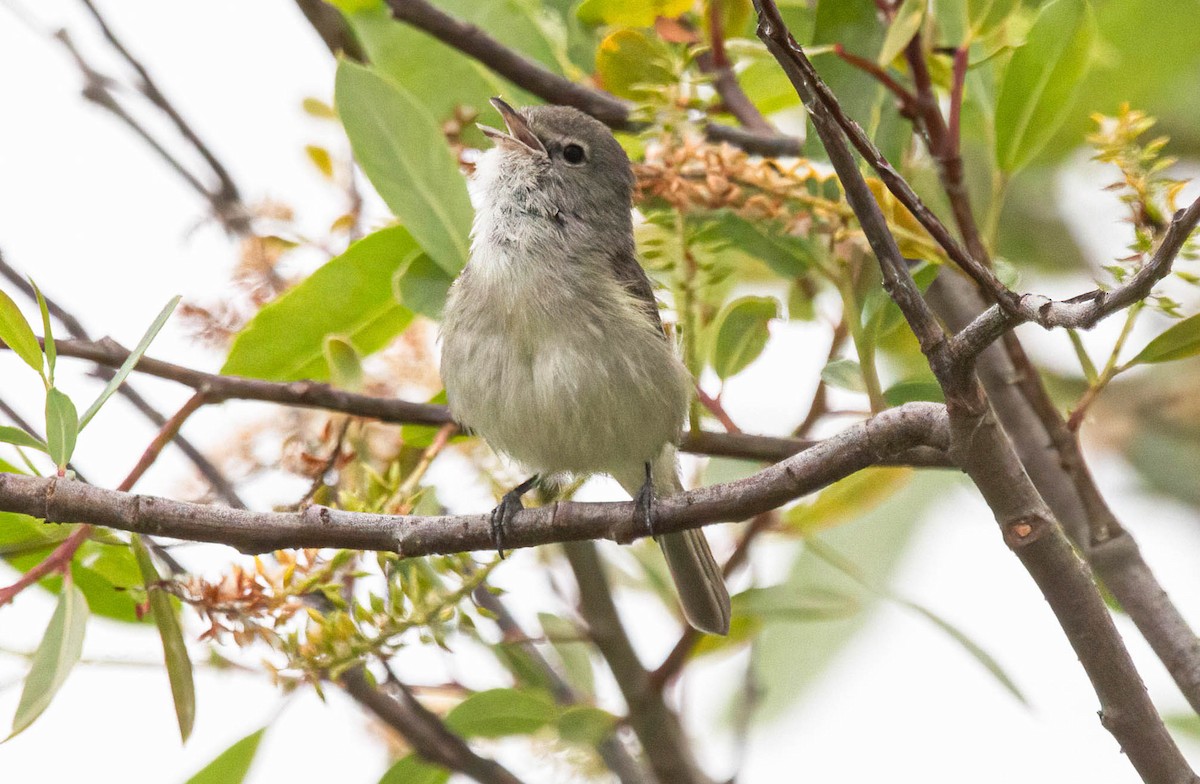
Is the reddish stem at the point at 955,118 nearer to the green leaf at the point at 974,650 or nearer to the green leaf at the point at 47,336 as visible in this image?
the green leaf at the point at 974,650

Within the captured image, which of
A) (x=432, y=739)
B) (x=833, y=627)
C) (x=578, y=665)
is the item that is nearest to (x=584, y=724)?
(x=432, y=739)

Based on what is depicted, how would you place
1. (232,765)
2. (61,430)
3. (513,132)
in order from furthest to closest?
(513,132) < (232,765) < (61,430)

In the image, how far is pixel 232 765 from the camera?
2.94 metres

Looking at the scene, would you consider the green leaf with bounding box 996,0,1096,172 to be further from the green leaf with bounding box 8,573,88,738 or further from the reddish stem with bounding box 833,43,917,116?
the green leaf with bounding box 8,573,88,738

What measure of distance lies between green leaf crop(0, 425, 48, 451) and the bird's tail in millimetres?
1408

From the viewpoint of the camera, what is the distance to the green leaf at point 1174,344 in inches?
87.4

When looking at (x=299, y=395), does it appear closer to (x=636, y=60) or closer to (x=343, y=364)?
(x=343, y=364)

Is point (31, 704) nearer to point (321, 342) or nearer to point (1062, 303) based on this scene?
point (321, 342)

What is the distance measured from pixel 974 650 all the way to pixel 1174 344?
0.85 meters

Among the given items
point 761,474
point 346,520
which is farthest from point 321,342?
point 761,474

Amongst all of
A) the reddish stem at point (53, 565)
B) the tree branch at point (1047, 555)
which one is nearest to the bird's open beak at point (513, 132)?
the reddish stem at point (53, 565)

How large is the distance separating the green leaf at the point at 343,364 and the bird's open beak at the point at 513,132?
27.3 inches

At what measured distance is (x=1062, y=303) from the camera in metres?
1.65

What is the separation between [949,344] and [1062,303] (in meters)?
0.17
